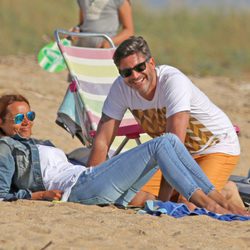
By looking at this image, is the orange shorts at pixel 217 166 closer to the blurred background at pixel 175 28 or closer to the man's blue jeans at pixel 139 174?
the man's blue jeans at pixel 139 174

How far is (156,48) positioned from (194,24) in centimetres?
206

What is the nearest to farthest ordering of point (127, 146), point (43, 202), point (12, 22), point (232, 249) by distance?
point (232, 249), point (43, 202), point (127, 146), point (12, 22)

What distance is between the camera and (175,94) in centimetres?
613

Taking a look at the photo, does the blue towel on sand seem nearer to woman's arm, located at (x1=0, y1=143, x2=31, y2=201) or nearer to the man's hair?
woman's arm, located at (x1=0, y1=143, x2=31, y2=201)

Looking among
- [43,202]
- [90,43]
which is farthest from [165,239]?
[90,43]

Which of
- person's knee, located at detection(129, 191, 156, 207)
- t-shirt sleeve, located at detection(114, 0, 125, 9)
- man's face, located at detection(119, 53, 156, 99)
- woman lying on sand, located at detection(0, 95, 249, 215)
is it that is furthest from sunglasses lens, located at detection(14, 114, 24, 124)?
t-shirt sleeve, located at detection(114, 0, 125, 9)

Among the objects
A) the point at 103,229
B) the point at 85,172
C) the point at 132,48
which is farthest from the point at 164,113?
the point at 103,229

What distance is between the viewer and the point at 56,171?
244 inches

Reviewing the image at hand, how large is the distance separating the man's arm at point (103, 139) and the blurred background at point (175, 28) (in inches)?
336

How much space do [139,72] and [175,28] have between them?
12.8 m

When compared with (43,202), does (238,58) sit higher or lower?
lower

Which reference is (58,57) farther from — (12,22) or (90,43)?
(12,22)

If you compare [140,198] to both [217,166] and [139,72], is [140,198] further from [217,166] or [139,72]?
[139,72]

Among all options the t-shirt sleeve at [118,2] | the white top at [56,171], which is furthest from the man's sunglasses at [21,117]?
the t-shirt sleeve at [118,2]
